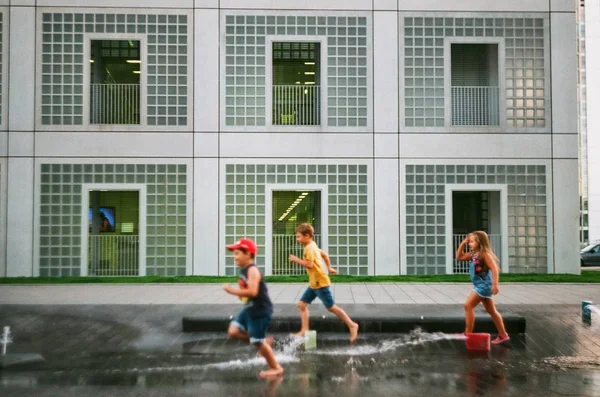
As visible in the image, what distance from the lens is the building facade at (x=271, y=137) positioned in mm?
20594

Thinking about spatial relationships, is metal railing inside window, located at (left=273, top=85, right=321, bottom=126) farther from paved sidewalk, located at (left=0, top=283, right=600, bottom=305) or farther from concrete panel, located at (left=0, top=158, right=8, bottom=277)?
concrete panel, located at (left=0, top=158, right=8, bottom=277)

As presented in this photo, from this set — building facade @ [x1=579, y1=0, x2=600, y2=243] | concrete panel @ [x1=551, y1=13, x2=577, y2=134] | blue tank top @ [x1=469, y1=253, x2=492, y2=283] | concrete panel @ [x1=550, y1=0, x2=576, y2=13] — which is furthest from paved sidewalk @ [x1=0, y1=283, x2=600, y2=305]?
building facade @ [x1=579, y1=0, x2=600, y2=243]

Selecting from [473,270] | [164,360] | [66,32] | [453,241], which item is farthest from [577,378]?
[66,32]

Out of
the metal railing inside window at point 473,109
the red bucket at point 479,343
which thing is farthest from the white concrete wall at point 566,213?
the red bucket at point 479,343

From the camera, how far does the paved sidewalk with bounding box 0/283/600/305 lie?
14.2 m

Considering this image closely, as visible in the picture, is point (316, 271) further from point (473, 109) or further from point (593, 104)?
point (593, 104)

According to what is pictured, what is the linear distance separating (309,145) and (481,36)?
683 centimetres

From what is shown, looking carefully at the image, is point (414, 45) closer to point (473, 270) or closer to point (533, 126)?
point (533, 126)

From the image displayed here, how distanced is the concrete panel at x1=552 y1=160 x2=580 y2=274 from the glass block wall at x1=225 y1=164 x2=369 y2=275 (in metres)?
6.30

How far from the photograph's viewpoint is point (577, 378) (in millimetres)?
7641

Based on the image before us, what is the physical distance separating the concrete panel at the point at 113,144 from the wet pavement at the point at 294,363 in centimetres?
942

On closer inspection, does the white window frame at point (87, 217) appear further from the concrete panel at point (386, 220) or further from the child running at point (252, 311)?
the child running at point (252, 311)

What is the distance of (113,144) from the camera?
67.9 feet

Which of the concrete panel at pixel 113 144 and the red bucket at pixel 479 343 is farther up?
the concrete panel at pixel 113 144
